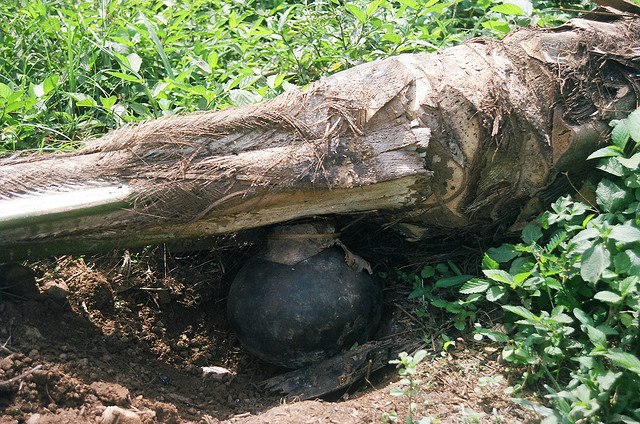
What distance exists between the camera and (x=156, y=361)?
3404mm

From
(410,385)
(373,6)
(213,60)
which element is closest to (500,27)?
(373,6)

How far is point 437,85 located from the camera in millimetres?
3297

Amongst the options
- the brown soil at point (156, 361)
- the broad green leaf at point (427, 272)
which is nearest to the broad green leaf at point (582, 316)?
the brown soil at point (156, 361)

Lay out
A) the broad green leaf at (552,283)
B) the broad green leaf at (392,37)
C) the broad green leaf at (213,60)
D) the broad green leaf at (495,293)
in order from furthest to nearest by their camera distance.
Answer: the broad green leaf at (392,37)
the broad green leaf at (213,60)
the broad green leaf at (495,293)
the broad green leaf at (552,283)

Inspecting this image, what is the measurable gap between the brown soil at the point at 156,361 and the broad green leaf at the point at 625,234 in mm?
658

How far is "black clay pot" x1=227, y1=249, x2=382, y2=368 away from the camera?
10.8 ft

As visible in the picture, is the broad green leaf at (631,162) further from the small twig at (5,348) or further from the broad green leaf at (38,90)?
the broad green leaf at (38,90)

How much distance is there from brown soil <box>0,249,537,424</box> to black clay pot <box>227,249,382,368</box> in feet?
0.62

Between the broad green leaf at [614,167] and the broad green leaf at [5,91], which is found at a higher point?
the broad green leaf at [5,91]

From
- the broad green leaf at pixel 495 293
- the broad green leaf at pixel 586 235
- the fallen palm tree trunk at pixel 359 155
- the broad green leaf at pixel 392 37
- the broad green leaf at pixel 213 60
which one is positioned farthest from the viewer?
the broad green leaf at pixel 392 37

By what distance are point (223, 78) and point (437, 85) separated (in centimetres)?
152

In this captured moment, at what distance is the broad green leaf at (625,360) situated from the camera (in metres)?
2.40

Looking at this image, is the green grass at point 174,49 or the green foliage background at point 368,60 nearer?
the green foliage background at point 368,60

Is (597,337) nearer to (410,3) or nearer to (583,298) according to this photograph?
(583,298)
